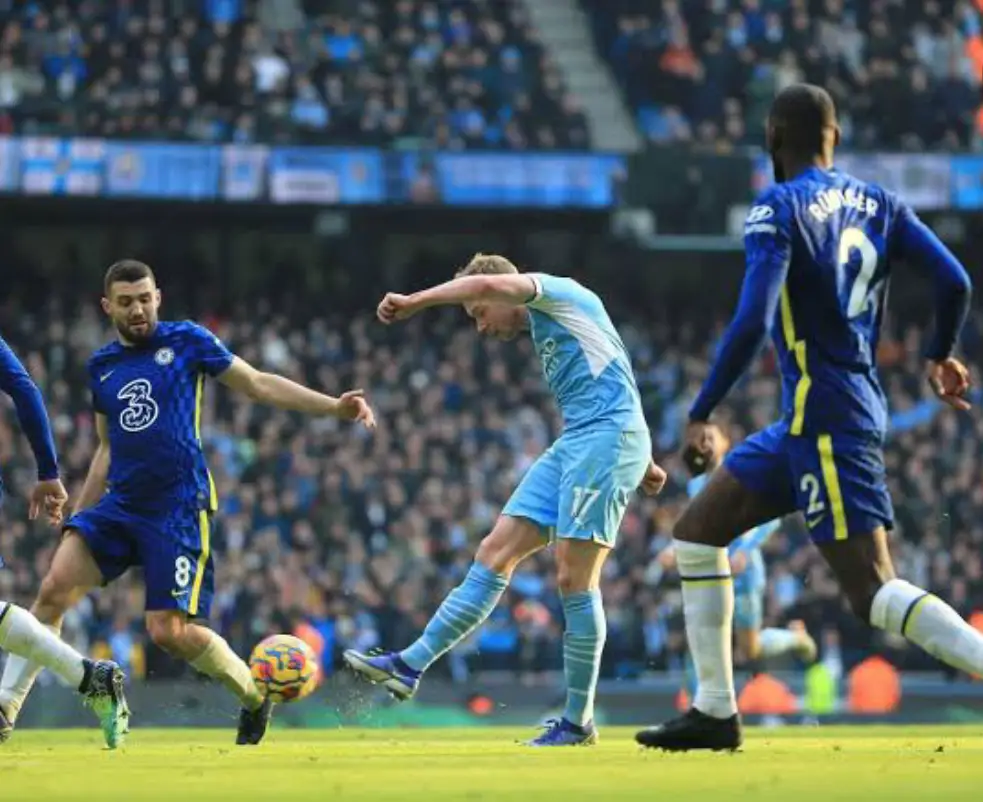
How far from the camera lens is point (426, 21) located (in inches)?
1183

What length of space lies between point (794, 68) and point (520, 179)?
4495 mm

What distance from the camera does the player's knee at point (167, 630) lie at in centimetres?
1054

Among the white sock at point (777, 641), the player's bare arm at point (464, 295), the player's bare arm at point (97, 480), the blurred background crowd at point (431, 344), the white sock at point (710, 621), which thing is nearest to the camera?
the white sock at point (710, 621)

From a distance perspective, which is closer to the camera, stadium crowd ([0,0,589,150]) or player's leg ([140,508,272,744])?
player's leg ([140,508,272,744])

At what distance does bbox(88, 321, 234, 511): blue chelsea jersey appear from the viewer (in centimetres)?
1066

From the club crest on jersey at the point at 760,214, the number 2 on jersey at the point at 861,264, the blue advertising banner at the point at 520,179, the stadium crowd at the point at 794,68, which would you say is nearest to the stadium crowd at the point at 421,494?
the blue advertising banner at the point at 520,179

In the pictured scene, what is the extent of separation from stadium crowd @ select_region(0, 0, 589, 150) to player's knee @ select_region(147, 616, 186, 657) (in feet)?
56.9

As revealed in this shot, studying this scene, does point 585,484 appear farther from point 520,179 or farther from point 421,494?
point 520,179

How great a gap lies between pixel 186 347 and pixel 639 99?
2071cm

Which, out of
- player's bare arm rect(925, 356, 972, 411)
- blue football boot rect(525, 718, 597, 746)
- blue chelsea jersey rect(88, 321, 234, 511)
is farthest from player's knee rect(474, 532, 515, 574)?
player's bare arm rect(925, 356, 972, 411)

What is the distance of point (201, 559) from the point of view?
1071 cm

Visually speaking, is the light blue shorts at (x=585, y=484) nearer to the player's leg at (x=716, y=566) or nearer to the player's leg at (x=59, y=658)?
the player's leg at (x=716, y=566)

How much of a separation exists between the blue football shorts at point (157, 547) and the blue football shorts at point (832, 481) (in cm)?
347

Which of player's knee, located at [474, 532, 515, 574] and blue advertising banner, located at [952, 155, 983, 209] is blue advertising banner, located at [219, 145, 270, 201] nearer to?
blue advertising banner, located at [952, 155, 983, 209]
